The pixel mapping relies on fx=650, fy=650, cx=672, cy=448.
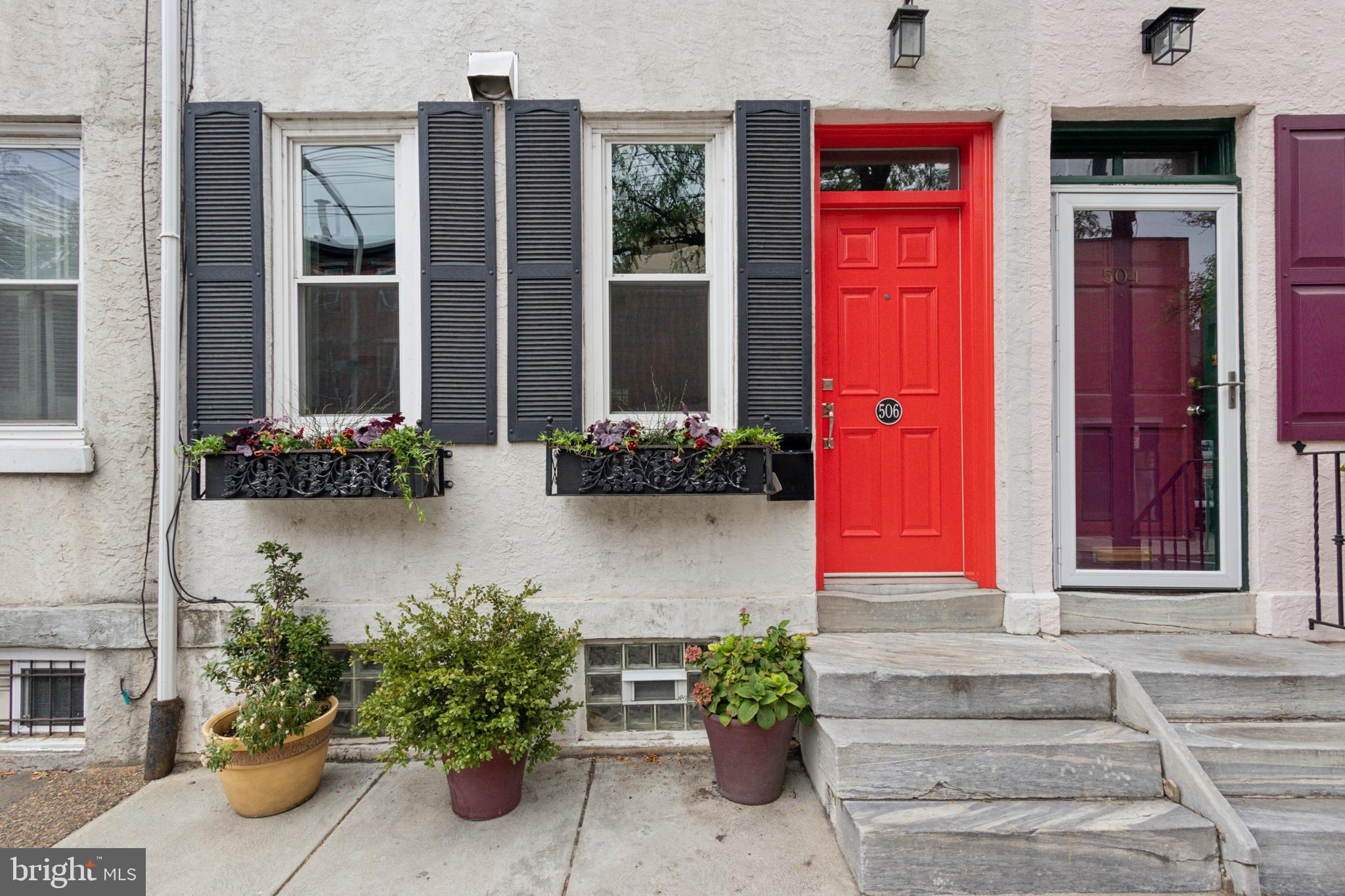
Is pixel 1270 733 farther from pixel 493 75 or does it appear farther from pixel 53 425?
pixel 53 425

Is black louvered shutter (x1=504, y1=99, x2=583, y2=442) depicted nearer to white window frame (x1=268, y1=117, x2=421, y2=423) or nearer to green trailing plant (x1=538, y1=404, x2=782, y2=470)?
green trailing plant (x1=538, y1=404, x2=782, y2=470)

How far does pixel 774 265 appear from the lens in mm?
3205

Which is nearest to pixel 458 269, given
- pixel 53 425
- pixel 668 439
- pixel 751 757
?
pixel 668 439

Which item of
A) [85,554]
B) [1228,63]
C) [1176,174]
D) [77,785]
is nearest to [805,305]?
[1176,174]

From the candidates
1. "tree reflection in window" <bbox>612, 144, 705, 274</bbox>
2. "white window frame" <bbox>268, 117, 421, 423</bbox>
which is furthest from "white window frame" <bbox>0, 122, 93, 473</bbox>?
"tree reflection in window" <bbox>612, 144, 705, 274</bbox>

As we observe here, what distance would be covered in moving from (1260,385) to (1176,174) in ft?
3.95

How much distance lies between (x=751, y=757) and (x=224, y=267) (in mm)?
3368

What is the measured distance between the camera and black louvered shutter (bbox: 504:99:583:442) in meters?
3.19

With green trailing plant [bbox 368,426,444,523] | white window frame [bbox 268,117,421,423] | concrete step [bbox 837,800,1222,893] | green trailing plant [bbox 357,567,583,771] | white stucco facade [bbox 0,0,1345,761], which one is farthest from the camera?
white window frame [bbox 268,117,421,423]

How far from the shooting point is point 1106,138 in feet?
11.4

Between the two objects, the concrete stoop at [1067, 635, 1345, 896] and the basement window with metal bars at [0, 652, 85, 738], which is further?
the basement window with metal bars at [0, 652, 85, 738]

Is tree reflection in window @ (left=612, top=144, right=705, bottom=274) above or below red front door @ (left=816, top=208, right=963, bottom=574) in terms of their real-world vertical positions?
above

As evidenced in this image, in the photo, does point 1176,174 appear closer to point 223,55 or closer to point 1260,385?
point 1260,385

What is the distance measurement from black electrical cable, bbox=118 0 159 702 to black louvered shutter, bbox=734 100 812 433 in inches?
113
